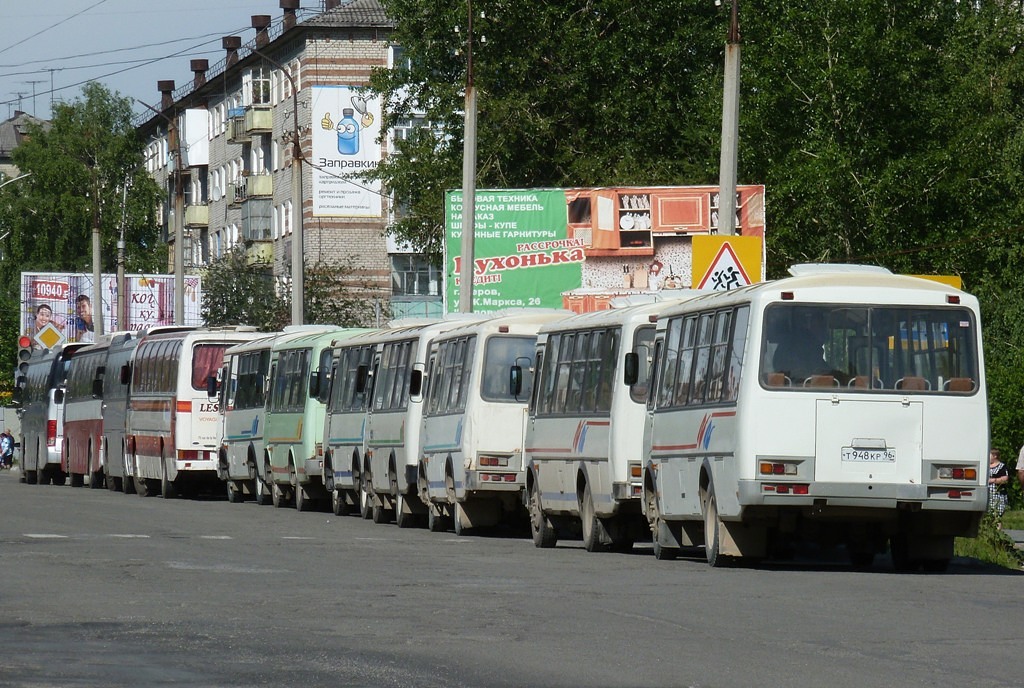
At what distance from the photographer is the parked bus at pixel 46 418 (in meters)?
56.0

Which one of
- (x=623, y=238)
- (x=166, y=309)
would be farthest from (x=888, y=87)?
(x=166, y=309)

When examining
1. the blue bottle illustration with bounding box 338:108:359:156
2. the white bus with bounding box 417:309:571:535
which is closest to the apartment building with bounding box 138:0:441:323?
the blue bottle illustration with bounding box 338:108:359:156

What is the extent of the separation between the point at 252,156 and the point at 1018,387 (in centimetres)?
6324

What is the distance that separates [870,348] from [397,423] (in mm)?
12744

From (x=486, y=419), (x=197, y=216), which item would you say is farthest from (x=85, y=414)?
(x=197, y=216)

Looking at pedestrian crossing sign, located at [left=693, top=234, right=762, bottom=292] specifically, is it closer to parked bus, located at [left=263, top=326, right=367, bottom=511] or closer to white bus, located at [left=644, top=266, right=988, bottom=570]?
white bus, located at [left=644, top=266, right=988, bottom=570]

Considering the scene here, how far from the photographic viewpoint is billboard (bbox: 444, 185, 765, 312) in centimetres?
4653

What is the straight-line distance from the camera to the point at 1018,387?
128 feet

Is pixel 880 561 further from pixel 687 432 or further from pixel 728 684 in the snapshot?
pixel 728 684

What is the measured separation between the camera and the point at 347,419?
112 feet

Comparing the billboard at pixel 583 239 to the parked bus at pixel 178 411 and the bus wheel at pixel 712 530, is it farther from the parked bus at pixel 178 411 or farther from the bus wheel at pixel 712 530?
the bus wheel at pixel 712 530

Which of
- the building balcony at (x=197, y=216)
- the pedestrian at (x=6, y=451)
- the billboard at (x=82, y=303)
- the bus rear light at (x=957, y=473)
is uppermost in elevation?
the building balcony at (x=197, y=216)

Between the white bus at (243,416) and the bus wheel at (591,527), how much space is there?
16.8 metres

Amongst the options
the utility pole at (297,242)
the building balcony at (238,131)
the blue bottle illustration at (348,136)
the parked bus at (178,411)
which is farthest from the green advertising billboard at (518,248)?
the building balcony at (238,131)
